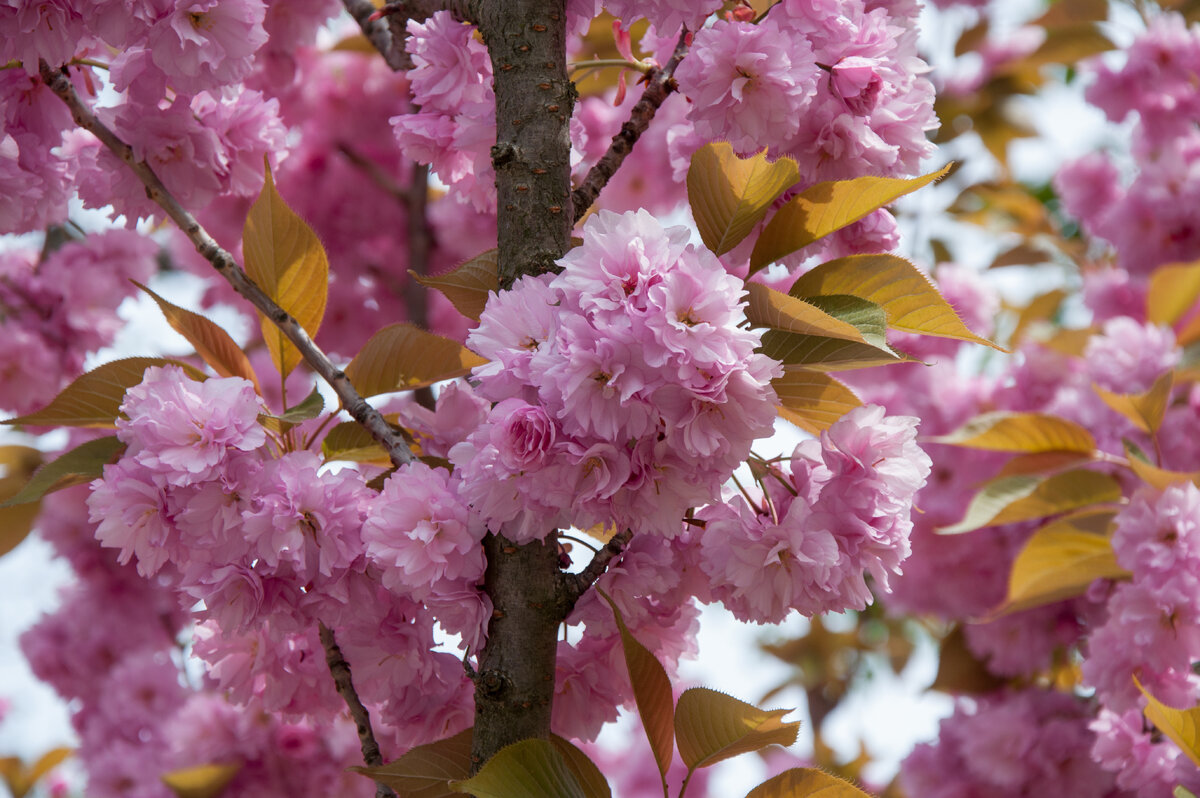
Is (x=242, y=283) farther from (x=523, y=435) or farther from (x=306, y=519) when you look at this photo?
(x=523, y=435)

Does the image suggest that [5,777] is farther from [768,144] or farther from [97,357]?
[768,144]

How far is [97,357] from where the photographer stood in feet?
7.29

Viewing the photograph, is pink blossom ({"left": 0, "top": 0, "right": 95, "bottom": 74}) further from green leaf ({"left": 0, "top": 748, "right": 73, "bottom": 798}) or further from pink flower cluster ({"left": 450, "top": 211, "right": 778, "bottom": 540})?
green leaf ({"left": 0, "top": 748, "right": 73, "bottom": 798})

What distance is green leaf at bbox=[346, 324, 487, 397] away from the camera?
1029 millimetres

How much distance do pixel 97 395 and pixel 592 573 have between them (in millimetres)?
546

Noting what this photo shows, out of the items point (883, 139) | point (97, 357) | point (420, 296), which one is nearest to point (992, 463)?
point (420, 296)

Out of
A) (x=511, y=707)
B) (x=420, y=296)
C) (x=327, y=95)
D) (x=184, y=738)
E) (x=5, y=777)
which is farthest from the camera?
(x=5, y=777)

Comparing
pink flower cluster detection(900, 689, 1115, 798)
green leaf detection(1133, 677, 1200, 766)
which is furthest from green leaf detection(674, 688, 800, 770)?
pink flower cluster detection(900, 689, 1115, 798)

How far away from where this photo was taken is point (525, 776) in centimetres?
81

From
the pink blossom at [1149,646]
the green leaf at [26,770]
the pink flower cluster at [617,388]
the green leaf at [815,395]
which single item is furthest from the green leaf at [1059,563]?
the green leaf at [26,770]

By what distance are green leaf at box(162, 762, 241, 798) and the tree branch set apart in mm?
1355

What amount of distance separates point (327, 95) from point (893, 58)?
1.94m

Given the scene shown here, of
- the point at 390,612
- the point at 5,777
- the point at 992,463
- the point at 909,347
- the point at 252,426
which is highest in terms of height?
the point at 252,426

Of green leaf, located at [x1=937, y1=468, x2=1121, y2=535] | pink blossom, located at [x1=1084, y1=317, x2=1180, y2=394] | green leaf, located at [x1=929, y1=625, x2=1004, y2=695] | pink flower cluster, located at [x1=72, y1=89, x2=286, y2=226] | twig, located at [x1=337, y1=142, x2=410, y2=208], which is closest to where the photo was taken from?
pink flower cluster, located at [x1=72, y1=89, x2=286, y2=226]
